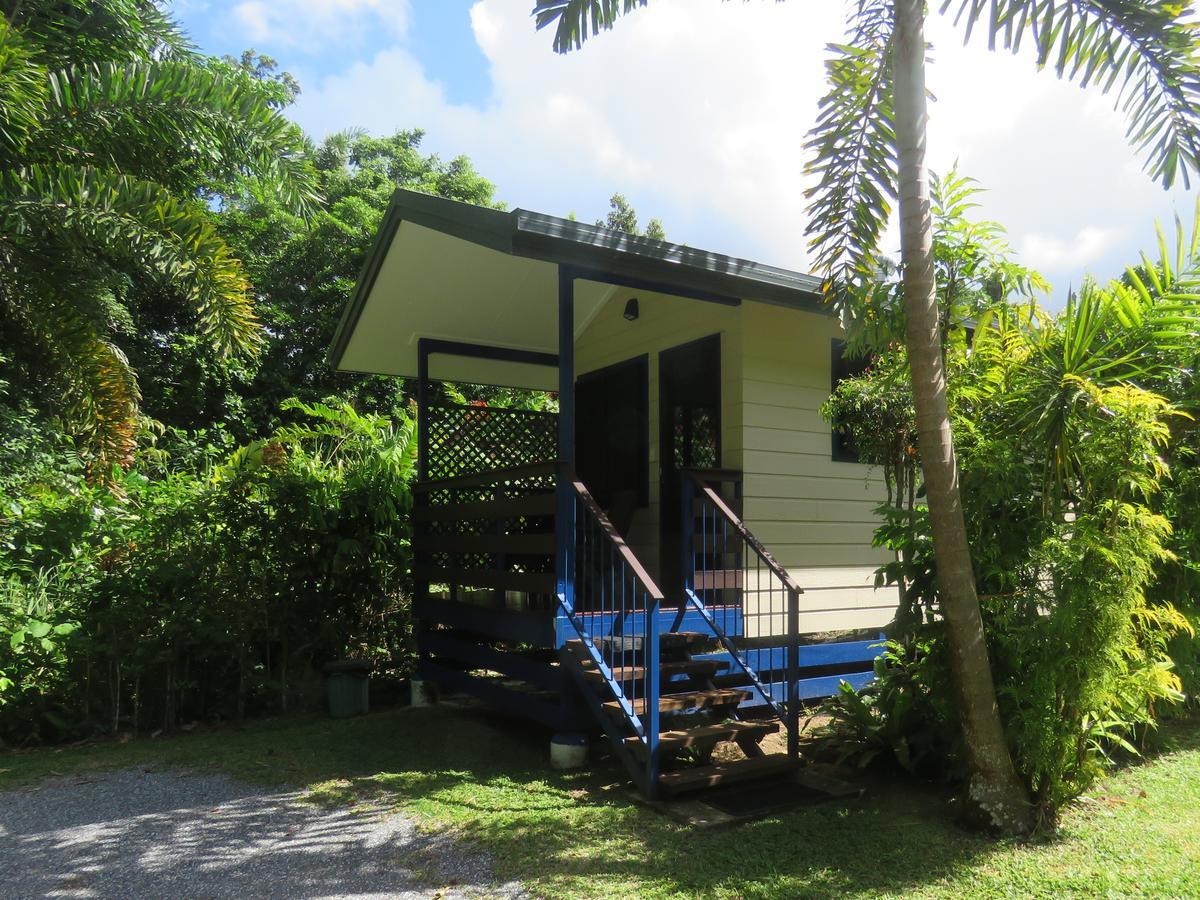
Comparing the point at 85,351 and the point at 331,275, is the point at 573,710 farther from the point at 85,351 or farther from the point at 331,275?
the point at 331,275

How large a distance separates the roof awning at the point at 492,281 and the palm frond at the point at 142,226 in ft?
3.21

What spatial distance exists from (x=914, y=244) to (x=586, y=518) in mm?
2737

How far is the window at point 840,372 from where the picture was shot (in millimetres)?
7332

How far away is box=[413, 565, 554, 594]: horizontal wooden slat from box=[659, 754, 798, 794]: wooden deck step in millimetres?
1330

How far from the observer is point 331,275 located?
57.9ft

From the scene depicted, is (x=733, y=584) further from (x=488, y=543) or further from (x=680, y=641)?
(x=488, y=543)

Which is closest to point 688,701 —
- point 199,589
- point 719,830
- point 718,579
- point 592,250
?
point 719,830

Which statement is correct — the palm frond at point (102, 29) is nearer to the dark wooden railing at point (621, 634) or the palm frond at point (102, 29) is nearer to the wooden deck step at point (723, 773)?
the dark wooden railing at point (621, 634)

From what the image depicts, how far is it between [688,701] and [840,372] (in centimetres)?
359

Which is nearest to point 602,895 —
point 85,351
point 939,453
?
point 939,453

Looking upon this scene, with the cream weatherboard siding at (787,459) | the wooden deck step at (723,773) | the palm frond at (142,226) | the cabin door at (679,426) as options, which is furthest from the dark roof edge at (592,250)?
the wooden deck step at (723,773)

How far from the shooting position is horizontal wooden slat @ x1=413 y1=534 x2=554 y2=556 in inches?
220

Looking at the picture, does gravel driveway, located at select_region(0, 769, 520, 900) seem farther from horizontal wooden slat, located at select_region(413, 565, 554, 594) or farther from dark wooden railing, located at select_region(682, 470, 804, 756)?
dark wooden railing, located at select_region(682, 470, 804, 756)

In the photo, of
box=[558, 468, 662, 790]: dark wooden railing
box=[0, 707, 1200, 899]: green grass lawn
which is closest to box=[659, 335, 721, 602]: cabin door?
box=[558, 468, 662, 790]: dark wooden railing
